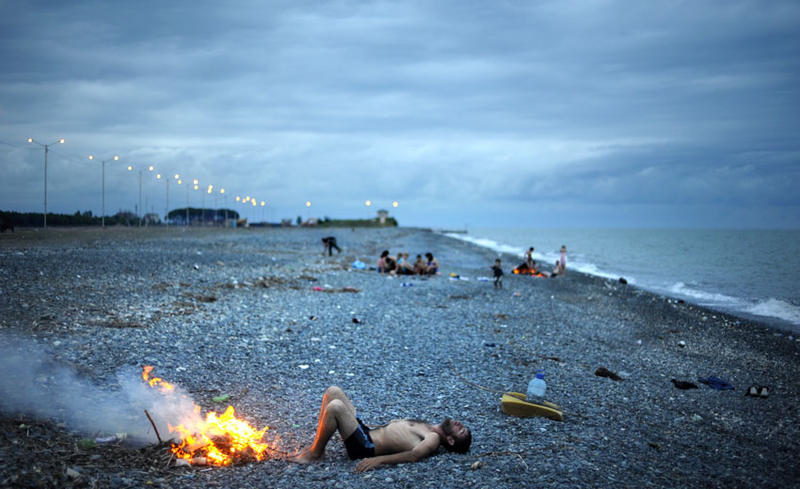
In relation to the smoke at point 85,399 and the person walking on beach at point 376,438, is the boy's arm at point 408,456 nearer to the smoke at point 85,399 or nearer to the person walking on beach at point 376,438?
the person walking on beach at point 376,438

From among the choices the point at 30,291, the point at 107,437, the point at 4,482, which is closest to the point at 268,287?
the point at 30,291

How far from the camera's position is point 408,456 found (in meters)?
5.75

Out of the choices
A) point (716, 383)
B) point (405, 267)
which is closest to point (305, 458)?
point (716, 383)

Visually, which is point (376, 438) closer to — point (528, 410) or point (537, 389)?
point (528, 410)

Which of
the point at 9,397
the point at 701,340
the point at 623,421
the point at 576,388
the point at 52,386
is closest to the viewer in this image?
the point at 9,397

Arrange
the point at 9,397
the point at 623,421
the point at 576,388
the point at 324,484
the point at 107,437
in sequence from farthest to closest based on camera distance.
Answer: the point at 576,388 → the point at 623,421 → the point at 9,397 → the point at 107,437 → the point at 324,484

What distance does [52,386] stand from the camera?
686cm

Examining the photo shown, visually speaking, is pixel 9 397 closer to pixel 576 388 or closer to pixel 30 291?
pixel 30 291

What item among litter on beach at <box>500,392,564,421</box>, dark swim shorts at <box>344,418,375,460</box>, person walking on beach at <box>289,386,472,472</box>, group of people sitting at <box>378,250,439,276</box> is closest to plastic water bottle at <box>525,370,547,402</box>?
litter on beach at <box>500,392,564,421</box>

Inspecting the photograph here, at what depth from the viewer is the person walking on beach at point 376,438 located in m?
5.66

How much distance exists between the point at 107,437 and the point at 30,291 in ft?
30.2

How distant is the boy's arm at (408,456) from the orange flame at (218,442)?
1.23m

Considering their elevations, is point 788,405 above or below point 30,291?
below

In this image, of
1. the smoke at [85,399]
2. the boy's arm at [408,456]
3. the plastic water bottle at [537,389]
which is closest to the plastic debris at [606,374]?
the plastic water bottle at [537,389]
